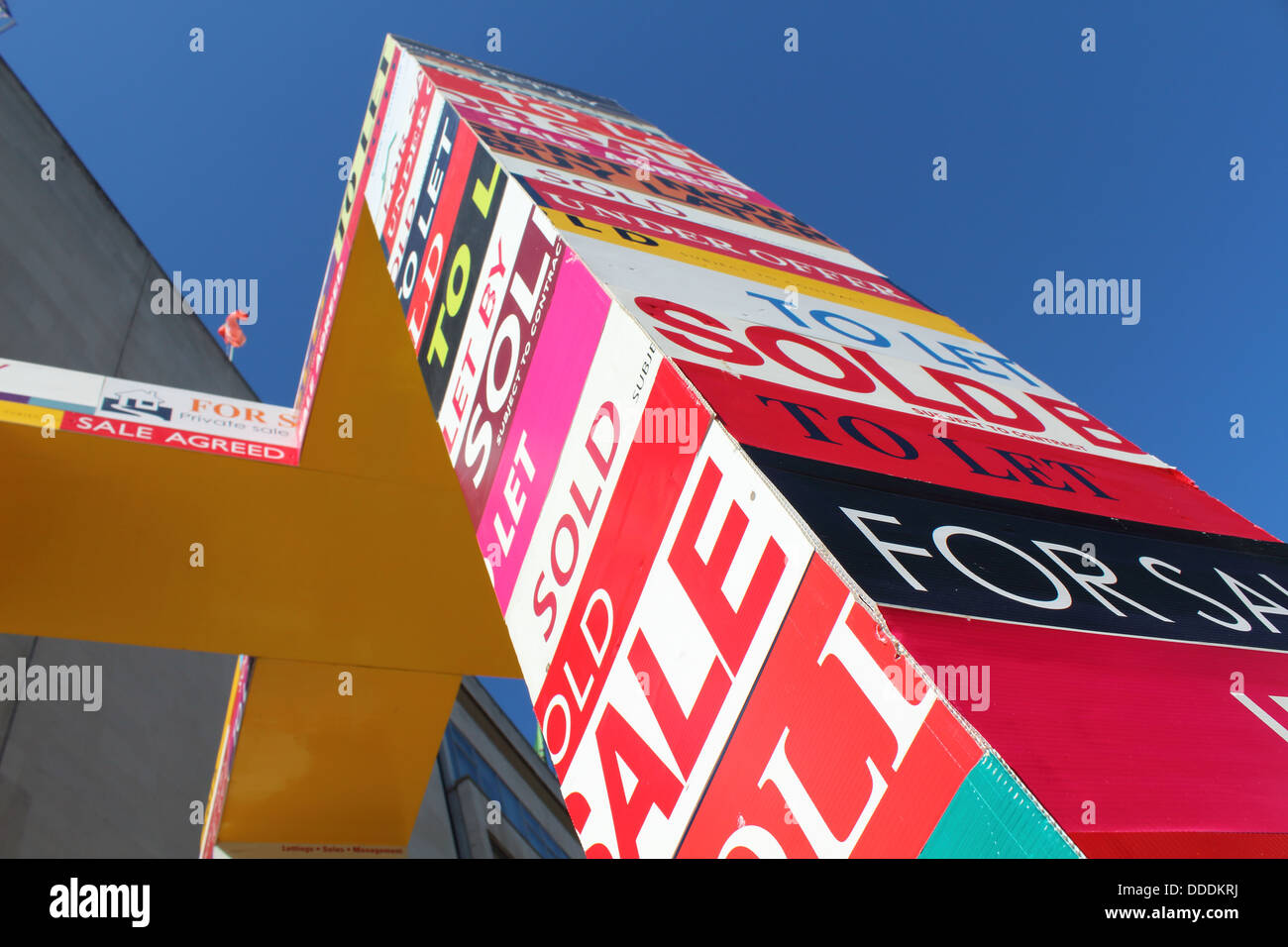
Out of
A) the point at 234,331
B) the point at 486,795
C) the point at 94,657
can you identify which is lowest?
the point at 486,795

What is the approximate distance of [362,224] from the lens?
459 cm

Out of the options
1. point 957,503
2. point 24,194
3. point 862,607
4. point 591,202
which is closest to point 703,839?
point 862,607

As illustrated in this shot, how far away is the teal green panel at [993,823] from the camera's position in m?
1.01

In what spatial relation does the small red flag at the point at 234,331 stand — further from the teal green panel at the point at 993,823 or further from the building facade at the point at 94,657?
the teal green panel at the point at 993,823

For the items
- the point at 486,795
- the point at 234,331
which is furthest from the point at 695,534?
the point at 486,795

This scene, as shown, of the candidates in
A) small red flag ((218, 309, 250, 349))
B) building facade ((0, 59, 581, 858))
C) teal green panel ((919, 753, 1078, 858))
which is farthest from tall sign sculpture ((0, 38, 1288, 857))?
small red flag ((218, 309, 250, 349))

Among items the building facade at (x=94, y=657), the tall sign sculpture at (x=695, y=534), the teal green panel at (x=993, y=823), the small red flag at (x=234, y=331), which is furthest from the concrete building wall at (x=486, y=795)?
the teal green panel at (x=993, y=823)

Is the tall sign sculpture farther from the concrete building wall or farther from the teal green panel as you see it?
the concrete building wall

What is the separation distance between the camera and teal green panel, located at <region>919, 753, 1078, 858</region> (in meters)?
1.01

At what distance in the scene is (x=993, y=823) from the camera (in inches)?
41.8

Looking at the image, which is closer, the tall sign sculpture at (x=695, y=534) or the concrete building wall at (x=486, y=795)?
the tall sign sculpture at (x=695, y=534)

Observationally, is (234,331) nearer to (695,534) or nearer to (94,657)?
(94,657)

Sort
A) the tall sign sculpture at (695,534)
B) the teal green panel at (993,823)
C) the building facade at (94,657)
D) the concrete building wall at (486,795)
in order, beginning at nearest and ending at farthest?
the teal green panel at (993,823)
the tall sign sculpture at (695,534)
the building facade at (94,657)
the concrete building wall at (486,795)
